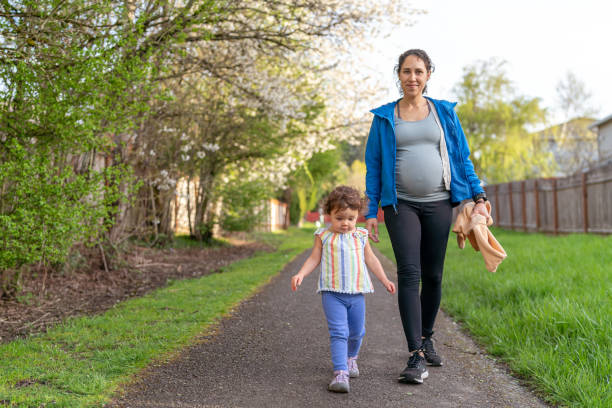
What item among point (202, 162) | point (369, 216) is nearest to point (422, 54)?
point (369, 216)

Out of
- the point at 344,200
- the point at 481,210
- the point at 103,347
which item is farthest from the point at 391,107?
the point at 103,347

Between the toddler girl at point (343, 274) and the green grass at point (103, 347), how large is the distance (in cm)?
134

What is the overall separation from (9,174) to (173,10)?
11.0 feet

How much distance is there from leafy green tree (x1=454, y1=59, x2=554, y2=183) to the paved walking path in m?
29.7

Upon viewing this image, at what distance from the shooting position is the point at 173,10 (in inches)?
275

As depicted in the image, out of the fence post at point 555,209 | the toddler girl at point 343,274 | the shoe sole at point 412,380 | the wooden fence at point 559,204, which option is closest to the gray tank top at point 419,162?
the toddler girl at point 343,274

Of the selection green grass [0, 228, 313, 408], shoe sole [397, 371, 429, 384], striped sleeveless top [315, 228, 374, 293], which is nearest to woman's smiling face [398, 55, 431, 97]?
striped sleeveless top [315, 228, 374, 293]

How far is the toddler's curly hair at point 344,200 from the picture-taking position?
3.30 metres

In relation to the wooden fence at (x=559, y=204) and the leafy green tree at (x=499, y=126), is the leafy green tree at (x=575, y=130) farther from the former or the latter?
the wooden fence at (x=559, y=204)

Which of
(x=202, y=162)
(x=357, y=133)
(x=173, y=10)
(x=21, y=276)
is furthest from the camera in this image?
(x=357, y=133)

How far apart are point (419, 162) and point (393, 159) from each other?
0.18 metres

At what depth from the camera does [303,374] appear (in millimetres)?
3453

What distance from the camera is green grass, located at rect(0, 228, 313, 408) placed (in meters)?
2.96

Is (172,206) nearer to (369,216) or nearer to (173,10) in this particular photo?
(173,10)
